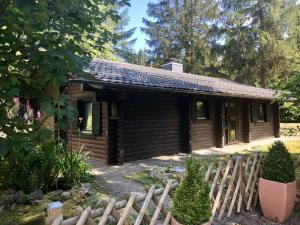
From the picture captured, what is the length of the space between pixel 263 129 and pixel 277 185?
12.2m

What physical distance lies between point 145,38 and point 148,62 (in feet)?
8.90

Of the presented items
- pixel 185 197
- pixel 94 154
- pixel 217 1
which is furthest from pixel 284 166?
pixel 217 1

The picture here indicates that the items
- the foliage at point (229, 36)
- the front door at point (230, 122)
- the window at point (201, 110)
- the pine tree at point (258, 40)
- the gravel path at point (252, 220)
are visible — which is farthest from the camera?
the foliage at point (229, 36)

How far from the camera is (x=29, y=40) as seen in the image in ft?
8.89

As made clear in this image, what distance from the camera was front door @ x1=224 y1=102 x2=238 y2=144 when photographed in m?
13.9

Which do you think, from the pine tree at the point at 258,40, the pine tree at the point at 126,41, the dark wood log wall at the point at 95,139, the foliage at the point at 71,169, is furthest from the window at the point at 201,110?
the pine tree at the point at 126,41

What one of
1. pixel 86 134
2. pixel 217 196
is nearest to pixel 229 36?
pixel 86 134

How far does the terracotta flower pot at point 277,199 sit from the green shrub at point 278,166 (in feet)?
0.30

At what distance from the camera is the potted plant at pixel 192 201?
3.56m

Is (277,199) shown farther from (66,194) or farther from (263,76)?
(263,76)

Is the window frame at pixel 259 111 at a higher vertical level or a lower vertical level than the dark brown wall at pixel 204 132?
higher

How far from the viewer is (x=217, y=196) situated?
470 centimetres

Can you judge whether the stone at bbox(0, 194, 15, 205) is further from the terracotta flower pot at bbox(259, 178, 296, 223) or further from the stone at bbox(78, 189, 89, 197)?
the terracotta flower pot at bbox(259, 178, 296, 223)

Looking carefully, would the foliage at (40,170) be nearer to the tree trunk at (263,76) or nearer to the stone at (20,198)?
the stone at (20,198)
